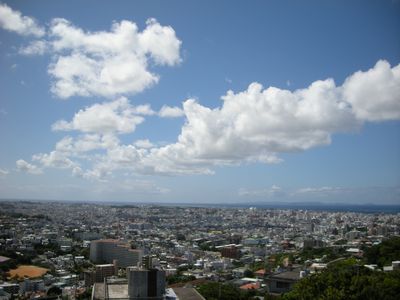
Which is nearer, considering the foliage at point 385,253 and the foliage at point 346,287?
the foliage at point 346,287

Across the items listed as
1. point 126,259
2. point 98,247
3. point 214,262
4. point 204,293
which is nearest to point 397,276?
point 204,293

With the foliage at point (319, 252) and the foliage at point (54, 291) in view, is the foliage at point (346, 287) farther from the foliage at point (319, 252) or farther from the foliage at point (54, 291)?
the foliage at point (319, 252)

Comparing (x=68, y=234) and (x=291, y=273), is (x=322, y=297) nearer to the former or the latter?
(x=291, y=273)

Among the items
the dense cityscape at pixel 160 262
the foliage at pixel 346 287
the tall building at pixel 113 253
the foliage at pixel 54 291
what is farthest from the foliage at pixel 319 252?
the foliage at pixel 346 287

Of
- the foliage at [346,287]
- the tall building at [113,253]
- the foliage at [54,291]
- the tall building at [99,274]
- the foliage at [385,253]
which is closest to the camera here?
the foliage at [346,287]

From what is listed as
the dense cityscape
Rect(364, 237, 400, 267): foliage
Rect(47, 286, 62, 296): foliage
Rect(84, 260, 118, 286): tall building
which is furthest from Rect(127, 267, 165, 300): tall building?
Rect(84, 260, 118, 286): tall building
